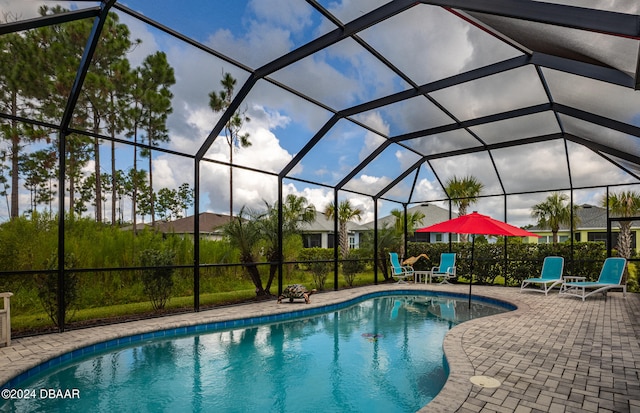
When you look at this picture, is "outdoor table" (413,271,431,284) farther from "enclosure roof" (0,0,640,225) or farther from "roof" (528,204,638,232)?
"roof" (528,204,638,232)

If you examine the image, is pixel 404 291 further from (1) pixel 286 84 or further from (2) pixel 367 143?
(1) pixel 286 84

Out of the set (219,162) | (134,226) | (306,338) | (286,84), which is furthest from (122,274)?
(286,84)

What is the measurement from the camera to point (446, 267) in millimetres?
12117

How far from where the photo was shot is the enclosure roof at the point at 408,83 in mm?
4008

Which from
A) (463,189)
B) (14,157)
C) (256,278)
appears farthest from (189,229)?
(463,189)

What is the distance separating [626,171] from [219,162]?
9.82 m

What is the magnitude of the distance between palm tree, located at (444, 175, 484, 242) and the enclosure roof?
0.84m

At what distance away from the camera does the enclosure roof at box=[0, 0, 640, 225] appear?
Answer: 401 centimetres

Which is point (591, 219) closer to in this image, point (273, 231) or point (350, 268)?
point (350, 268)

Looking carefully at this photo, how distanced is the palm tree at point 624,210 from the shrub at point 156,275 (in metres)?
11.3

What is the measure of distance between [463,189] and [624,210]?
14.5 ft

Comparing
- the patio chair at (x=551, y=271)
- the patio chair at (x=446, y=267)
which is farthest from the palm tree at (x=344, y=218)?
the patio chair at (x=551, y=271)

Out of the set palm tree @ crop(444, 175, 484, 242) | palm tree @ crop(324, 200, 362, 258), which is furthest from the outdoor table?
palm tree @ crop(324, 200, 362, 258)

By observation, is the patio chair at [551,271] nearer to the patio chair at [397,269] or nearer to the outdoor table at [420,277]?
the outdoor table at [420,277]
